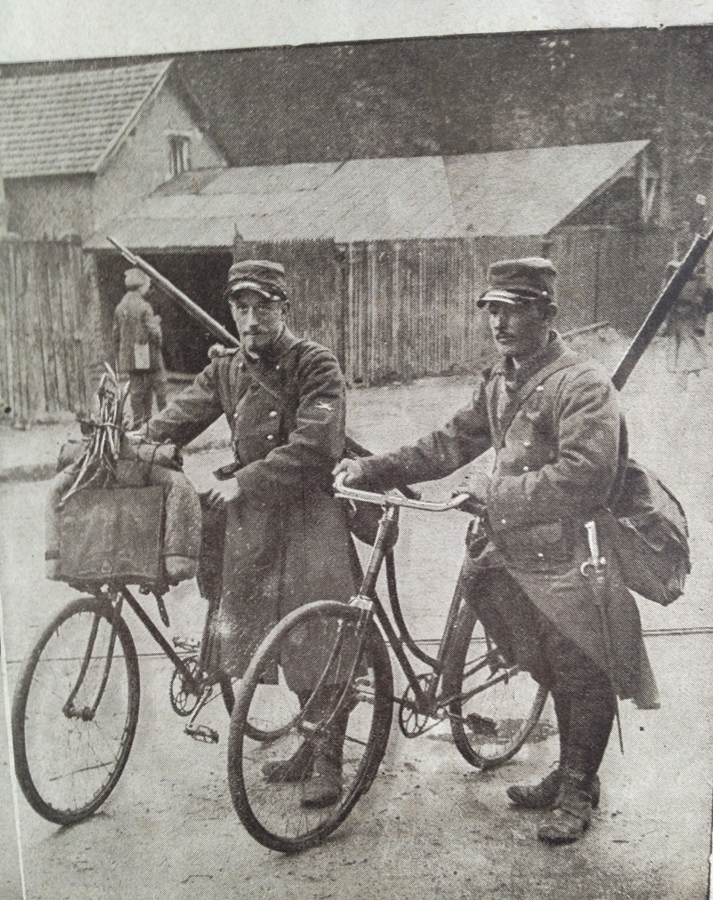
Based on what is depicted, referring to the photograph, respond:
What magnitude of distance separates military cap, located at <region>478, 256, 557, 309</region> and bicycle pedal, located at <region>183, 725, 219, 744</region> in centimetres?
205

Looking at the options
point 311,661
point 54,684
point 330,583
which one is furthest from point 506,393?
point 54,684

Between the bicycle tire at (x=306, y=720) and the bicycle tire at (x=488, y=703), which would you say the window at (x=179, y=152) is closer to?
the bicycle tire at (x=306, y=720)

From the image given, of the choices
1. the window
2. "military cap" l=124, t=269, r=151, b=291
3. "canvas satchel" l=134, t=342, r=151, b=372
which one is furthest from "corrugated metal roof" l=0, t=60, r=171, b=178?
"canvas satchel" l=134, t=342, r=151, b=372

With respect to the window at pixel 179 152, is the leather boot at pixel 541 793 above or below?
below

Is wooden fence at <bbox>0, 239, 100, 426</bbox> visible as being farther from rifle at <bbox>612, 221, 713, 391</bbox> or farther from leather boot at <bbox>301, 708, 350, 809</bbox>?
rifle at <bbox>612, 221, 713, 391</bbox>

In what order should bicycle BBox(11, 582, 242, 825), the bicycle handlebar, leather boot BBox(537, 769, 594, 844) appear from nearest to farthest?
the bicycle handlebar, leather boot BBox(537, 769, 594, 844), bicycle BBox(11, 582, 242, 825)

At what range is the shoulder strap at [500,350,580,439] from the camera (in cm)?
305

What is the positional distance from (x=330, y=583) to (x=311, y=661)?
30cm

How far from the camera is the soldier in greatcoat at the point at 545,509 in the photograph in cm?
301

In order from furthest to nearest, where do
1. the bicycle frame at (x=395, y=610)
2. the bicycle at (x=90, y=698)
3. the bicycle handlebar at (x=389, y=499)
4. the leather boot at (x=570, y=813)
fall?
the bicycle at (x=90, y=698) → the leather boot at (x=570, y=813) → the bicycle frame at (x=395, y=610) → the bicycle handlebar at (x=389, y=499)

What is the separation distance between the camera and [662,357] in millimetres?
3223

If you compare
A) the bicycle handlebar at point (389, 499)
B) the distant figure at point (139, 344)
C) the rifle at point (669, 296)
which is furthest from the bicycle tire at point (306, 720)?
the rifle at point (669, 296)

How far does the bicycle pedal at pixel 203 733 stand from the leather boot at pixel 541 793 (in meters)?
1.21

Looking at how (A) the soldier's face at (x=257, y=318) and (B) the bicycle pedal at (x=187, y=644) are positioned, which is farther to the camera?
(B) the bicycle pedal at (x=187, y=644)
